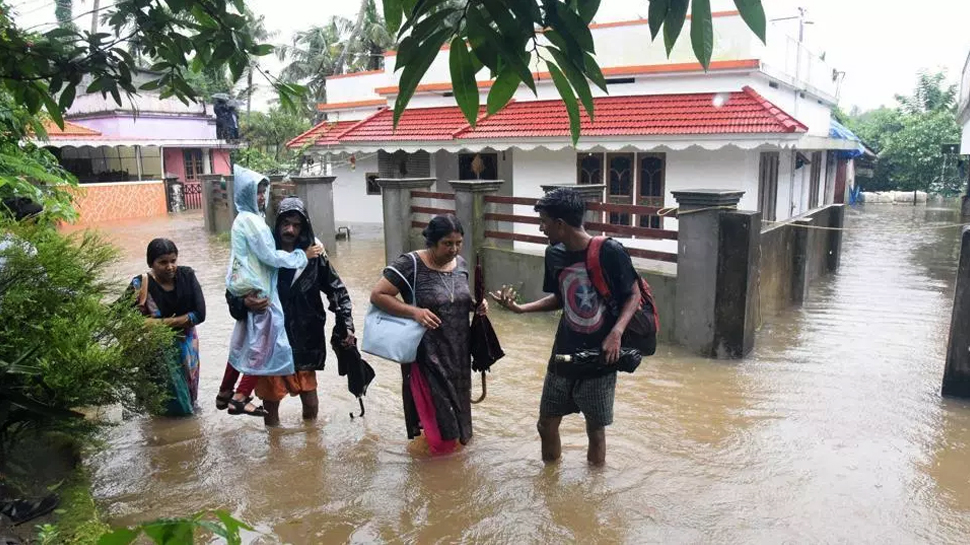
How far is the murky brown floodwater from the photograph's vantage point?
3676mm

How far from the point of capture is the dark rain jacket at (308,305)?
4.54m

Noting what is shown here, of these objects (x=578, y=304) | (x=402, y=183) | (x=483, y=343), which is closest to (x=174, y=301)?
(x=483, y=343)

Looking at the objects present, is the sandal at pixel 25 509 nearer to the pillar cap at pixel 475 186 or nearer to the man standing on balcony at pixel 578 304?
the man standing on balcony at pixel 578 304

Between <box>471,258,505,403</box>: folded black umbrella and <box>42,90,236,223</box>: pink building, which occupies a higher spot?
<box>42,90,236,223</box>: pink building

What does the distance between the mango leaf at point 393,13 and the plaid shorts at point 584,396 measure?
8.25ft

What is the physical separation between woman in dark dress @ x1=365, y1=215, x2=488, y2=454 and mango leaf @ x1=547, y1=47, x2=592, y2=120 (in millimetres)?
2397

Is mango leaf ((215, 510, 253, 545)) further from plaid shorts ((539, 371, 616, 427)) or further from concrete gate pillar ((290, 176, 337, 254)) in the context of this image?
concrete gate pillar ((290, 176, 337, 254))

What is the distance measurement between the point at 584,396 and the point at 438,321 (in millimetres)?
912

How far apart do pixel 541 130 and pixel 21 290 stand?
9970 millimetres

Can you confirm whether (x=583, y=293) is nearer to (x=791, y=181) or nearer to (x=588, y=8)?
(x=588, y=8)

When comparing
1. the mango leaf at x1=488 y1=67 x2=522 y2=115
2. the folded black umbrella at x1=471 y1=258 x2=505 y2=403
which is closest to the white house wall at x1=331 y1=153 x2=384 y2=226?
the folded black umbrella at x1=471 y1=258 x2=505 y2=403

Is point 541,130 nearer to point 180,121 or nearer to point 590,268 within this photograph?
point 590,268

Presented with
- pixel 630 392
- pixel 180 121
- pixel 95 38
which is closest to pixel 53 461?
pixel 95 38

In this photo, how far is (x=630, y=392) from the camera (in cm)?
591
